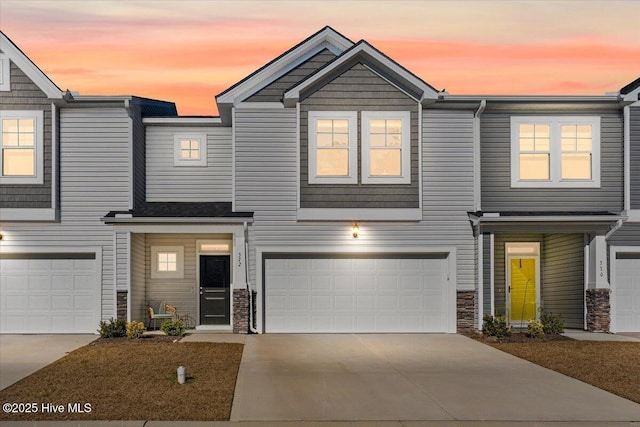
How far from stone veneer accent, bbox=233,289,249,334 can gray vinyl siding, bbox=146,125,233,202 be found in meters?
3.45

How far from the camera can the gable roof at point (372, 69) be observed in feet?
75.0

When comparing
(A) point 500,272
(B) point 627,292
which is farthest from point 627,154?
(A) point 500,272

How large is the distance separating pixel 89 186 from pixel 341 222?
6.91 meters

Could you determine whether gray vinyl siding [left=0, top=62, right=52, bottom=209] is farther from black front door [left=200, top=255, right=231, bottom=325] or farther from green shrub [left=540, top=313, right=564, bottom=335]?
green shrub [left=540, top=313, right=564, bottom=335]

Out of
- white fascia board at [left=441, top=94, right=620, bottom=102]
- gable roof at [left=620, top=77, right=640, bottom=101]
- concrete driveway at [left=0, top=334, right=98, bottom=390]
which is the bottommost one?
concrete driveway at [left=0, top=334, right=98, bottom=390]

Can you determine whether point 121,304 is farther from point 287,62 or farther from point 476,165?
point 476,165

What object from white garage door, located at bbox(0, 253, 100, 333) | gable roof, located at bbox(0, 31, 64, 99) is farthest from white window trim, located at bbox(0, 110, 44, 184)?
white garage door, located at bbox(0, 253, 100, 333)

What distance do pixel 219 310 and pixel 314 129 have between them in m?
A: 6.03

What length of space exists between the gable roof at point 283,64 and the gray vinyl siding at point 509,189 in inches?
180

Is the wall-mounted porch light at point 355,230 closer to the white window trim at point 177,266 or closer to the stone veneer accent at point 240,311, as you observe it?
the stone veneer accent at point 240,311

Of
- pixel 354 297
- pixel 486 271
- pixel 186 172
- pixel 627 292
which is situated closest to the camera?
pixel 486 271

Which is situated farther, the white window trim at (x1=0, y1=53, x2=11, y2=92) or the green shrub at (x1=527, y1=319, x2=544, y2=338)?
the white window trim at (x1=0, y1=53, x2=11, y2=92)

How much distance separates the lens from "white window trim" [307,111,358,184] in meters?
23.1

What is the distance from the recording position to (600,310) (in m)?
23.6
